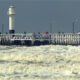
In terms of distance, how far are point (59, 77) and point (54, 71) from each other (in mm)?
2267

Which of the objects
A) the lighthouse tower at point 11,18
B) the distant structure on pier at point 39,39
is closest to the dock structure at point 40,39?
the distant structure on pier at point 39,39

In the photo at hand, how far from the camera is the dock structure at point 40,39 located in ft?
219

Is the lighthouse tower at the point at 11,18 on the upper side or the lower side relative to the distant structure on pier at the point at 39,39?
upper

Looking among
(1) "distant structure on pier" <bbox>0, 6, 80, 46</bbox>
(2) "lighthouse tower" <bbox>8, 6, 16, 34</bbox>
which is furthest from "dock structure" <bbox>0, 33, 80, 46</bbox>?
(2) "lighthouse tower" <bbox>8, 6, 16, 34</bbox>

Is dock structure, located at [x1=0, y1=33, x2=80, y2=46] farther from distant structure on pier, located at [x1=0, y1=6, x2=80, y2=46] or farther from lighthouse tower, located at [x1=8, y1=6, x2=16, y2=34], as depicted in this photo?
lighthouse tower, located at [x1=8, y1=6, x2=16, y2=34]

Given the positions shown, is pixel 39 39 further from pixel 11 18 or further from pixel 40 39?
pixel 11 18

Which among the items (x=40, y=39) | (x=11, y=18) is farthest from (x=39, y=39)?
(x=11, y=18)

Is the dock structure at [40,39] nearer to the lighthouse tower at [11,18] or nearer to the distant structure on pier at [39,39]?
the distant structure on pier at [39,39]

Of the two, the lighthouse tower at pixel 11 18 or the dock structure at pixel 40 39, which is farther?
the lighthouse tower at pixel 11 18

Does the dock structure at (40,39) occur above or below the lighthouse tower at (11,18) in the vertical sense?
below

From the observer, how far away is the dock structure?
6688cm

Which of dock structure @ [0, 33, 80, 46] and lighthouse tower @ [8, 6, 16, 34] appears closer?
dock structure @ [0, 33, 80, 46]

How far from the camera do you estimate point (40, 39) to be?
6819cm

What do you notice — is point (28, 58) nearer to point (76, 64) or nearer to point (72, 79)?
point (76, 64)
